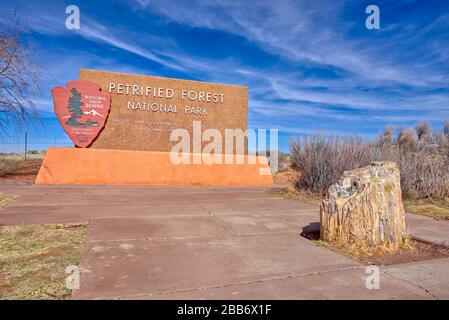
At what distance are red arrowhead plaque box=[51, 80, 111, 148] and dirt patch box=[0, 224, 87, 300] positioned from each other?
7741 mm

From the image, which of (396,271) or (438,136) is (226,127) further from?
(396,271)

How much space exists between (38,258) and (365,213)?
3.60 metres

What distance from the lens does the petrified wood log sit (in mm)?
3926

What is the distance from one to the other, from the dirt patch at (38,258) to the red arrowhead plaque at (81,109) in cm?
774

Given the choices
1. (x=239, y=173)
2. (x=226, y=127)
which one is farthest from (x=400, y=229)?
(x=226, y=127)

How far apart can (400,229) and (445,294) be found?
1.48 m

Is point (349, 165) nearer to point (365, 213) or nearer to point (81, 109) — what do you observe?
point (365, 213)

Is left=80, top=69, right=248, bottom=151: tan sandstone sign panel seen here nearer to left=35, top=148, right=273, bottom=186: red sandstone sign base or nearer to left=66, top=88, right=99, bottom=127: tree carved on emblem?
left=66, top=88, right=99, bottom=127: tree carved on emblem

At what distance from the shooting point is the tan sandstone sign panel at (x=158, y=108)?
1244cm

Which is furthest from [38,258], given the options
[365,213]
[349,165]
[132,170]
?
[132,170]

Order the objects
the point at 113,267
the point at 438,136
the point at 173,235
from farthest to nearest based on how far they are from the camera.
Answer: the point at 438,136 → the point at 173,235 → the point at 113,267

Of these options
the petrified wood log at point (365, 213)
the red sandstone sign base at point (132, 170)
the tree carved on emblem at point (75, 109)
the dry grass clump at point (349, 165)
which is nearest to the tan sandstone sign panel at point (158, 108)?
the tree carved on emblem at point (75, 109)

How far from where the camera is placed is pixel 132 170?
1175cm
